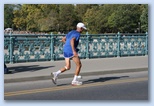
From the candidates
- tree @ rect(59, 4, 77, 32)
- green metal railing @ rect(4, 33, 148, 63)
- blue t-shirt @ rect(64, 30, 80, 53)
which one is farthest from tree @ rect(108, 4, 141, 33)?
blue t-shirt @ rect(64, 30, 80, 53)

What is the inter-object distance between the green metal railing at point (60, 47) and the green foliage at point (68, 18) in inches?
1163

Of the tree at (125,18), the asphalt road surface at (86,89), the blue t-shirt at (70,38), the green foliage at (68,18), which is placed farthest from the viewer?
the green foliage at (68,18)

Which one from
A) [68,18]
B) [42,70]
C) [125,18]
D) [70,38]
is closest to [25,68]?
[42,70]

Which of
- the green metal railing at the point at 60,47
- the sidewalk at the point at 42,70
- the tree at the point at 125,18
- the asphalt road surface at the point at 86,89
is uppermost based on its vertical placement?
the tree at the point at 125,18

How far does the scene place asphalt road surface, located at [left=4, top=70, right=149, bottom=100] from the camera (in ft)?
29.1

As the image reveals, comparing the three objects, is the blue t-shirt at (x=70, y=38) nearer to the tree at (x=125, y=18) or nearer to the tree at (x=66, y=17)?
the tree at (x=125, y=18)

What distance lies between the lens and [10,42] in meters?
15.0

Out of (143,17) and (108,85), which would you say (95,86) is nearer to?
(108,85)

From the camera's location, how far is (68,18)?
2189 inches

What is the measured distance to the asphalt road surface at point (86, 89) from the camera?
887cm

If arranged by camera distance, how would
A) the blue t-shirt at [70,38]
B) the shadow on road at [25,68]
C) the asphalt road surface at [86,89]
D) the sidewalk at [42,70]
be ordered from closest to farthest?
the asphalt road surface at [86,89]
the blue t-shirt at [70,38]
the sidewalk at [42,70]
the shadow on road at [25,68]

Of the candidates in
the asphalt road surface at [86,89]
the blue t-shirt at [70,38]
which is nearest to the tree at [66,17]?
the asphalt road surface at [86,89]

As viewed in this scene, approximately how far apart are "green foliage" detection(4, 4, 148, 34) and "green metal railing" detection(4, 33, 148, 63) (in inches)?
1163

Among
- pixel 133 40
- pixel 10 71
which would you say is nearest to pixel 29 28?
pixel 133 40
